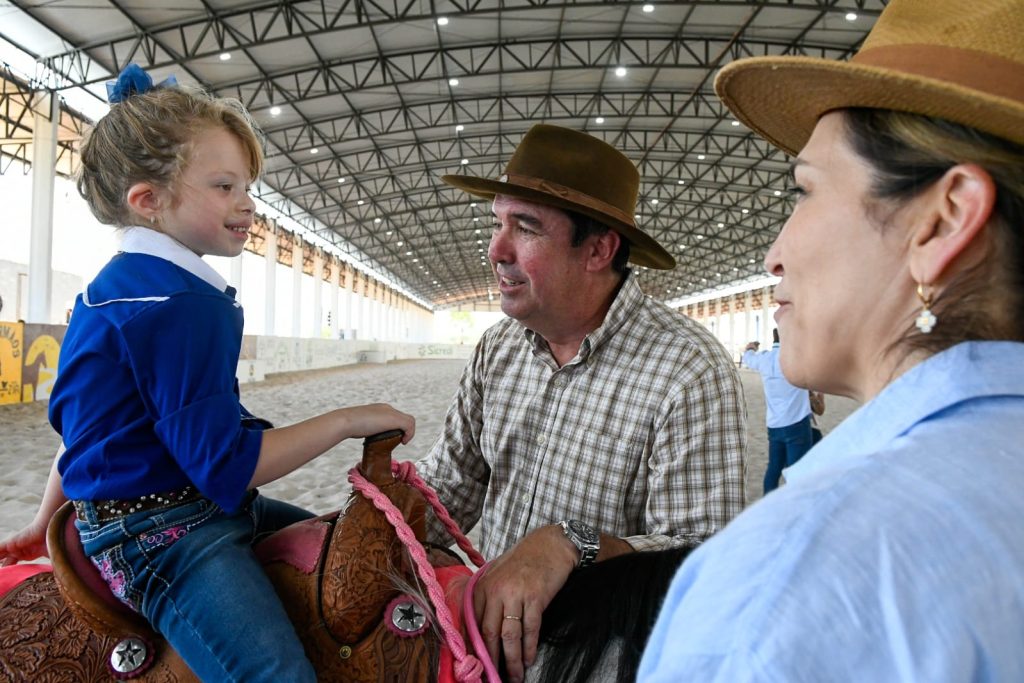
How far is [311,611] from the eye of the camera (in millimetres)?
1105

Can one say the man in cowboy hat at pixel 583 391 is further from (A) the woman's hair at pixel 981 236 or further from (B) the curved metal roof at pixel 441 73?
(B) the curved metal roof at pixel 441 73

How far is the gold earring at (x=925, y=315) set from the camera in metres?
0.58

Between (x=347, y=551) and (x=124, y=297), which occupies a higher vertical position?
(x=124, y=297)

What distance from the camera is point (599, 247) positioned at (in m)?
1.84

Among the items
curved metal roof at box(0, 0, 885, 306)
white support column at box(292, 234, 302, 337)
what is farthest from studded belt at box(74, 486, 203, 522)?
white support column at box(292, 234, 302, 337)

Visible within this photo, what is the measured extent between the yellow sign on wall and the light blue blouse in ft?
34.2

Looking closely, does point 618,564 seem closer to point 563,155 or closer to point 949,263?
point 949,263

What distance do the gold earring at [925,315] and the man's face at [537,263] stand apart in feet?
3.94

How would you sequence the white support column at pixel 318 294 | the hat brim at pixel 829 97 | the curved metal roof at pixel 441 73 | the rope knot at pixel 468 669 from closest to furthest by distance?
the hat brim at pixel 829 97, the rope knot at pixel 468 669, the curved metal roof at pixel 441 73, the white support column at pixel 318 294

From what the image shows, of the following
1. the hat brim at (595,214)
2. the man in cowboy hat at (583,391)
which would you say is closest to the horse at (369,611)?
the man in cowboy hat at (583,391)

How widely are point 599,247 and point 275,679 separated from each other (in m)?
1.38

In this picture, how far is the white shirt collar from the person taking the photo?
4.24ft

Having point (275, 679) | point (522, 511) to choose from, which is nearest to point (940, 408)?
point (275, 679)

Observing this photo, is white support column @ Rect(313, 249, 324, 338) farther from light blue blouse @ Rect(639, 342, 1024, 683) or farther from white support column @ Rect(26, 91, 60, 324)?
light blue blouse @ Rect(639, 342, 1024, 683)
